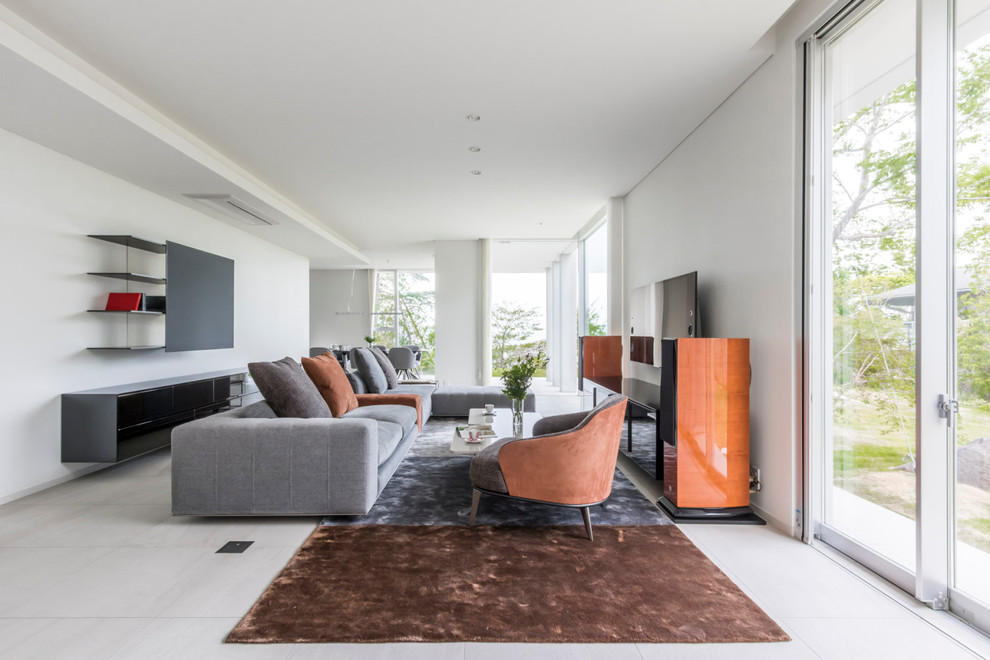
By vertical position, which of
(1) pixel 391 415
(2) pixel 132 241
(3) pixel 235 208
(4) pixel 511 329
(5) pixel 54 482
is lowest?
(5) pixel 54 482

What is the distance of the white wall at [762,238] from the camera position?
2727 millimetres

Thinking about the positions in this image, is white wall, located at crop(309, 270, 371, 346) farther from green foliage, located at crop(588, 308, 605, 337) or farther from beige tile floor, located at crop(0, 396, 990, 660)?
beige tile floor, located at crop(0, 396, 990, 660)

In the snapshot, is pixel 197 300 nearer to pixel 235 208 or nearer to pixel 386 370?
pixel 235 208

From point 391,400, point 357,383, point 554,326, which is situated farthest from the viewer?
point 554,326

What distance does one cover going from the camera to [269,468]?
290cm

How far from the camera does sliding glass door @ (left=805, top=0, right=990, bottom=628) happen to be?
1.89 m

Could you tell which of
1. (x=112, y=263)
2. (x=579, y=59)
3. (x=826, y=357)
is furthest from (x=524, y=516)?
(x=112, y=263)

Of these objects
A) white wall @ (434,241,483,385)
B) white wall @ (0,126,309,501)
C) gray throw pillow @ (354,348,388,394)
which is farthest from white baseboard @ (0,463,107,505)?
white wall @ (434,241,483,385)

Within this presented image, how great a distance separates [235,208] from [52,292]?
198 cm

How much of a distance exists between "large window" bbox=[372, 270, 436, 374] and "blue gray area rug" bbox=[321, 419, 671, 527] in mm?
7876

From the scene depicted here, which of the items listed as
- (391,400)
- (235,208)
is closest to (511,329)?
(391,400)

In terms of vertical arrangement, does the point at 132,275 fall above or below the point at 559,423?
above

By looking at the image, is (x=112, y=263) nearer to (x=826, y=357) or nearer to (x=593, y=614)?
(x=593, y=614)

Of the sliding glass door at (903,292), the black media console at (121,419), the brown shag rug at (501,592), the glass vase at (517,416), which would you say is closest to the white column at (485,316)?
the glass vase at (517,416)
